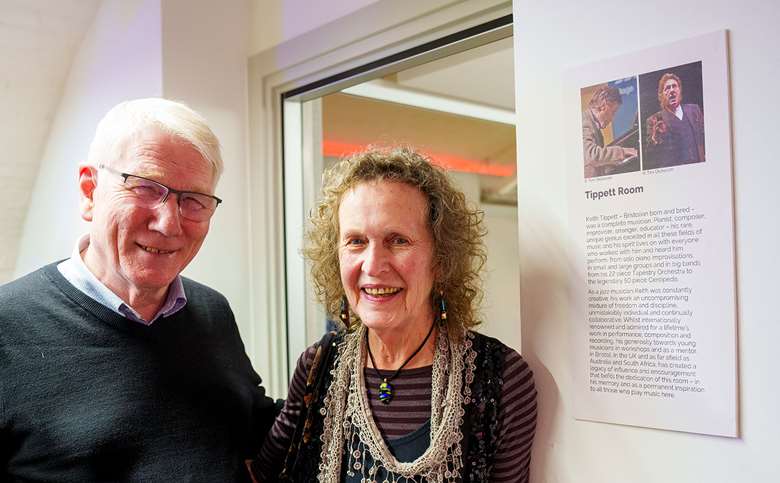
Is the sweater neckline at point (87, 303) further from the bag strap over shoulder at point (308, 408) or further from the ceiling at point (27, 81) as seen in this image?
the ceiling at point (27, 81)

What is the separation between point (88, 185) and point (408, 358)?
821mm

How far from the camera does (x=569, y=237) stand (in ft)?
4.49

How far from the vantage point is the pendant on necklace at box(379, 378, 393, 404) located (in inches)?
57.4

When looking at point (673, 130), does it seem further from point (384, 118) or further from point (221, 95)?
point (384, 118)

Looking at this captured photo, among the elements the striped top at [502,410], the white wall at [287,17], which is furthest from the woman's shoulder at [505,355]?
the white wall at [287,17]

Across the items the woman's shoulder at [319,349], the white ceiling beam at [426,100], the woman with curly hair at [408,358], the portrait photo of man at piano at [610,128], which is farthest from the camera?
the white ceiling beam at [426,100]

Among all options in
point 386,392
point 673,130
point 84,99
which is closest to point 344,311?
point 386,392

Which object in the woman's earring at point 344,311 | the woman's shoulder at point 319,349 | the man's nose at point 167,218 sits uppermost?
the man's nose at point 167,218

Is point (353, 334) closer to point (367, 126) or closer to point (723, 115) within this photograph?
point (723, 115)

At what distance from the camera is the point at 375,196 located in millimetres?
1411

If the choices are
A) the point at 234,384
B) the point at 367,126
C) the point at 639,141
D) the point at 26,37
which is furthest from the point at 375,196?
the point at 26,37

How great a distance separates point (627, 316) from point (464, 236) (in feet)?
1.27

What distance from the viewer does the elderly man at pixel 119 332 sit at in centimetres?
137

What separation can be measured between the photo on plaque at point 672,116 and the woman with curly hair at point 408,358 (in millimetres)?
428
